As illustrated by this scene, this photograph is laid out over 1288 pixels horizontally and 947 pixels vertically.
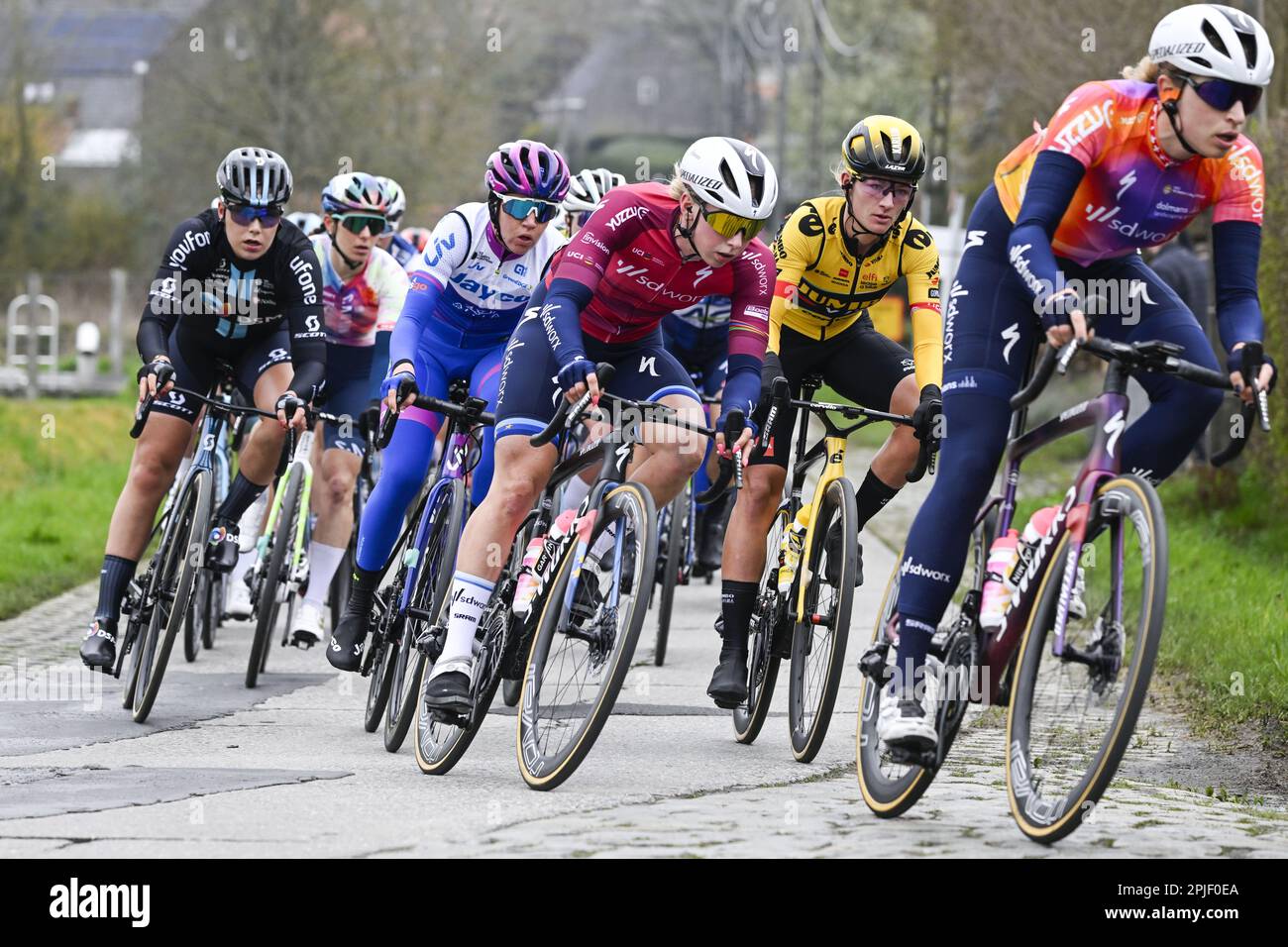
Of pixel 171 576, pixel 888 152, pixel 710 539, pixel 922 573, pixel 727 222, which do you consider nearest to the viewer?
pixel 922 573

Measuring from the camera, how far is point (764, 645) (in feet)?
23.1

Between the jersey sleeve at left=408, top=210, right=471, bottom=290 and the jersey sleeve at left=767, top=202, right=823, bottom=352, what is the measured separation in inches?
55.6

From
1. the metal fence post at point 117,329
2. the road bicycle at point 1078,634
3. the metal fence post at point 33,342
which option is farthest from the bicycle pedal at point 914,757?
the metal fence post at point 117,329

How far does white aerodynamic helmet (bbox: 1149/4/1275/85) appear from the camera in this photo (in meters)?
4.89

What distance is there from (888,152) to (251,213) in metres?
3.04

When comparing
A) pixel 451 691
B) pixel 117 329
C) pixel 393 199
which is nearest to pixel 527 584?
pixel 451 691

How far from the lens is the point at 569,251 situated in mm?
6434

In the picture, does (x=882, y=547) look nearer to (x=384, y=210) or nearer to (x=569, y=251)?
(x=384, y=210)

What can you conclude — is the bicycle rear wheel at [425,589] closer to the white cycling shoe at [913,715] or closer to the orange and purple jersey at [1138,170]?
the white cycling shoe at [913,715]

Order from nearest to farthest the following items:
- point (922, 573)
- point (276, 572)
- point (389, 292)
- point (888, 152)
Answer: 1. point (922, 573)
2. point (888, 152)
3. point (276, 572)
4. point (389, 292)

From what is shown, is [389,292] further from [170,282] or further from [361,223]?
[170,282]

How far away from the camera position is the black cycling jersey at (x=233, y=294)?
8.16 metres

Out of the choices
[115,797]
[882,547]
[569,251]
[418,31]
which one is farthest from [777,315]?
[418,31]
